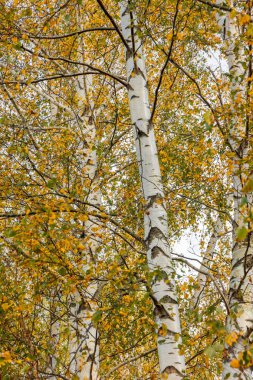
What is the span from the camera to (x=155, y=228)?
12.7 feet

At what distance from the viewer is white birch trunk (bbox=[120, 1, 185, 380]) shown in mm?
3402

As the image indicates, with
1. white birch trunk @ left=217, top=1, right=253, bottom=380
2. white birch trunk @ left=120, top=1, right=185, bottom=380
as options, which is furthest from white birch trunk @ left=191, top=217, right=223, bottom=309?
white birch trunk @ left=120, top=1, right=185, bottom=380

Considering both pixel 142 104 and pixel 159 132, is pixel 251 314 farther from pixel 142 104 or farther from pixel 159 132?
pixel 159 132

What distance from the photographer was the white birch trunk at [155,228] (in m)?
3.40

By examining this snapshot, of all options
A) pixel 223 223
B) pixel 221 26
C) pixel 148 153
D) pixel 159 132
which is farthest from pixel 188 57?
pixel 148 153

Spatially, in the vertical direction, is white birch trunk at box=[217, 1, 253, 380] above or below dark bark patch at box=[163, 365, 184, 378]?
above

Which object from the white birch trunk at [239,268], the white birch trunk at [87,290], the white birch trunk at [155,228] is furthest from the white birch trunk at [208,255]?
the white birch trunk at [155,228]

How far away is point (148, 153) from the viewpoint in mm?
4195

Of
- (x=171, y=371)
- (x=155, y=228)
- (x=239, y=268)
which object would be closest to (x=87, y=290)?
(x=155, y=228)

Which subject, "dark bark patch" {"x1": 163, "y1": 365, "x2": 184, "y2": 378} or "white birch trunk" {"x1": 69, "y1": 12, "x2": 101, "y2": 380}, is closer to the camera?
"dark bark patch" {"x1": 163, "y1": 365, "x2": 184, "y2": 378}

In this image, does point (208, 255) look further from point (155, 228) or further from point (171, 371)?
point (171, 371)

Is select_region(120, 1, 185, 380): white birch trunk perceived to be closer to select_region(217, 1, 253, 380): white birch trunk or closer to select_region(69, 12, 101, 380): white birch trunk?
select_region(217, 1, 253, 380): white birch trunk

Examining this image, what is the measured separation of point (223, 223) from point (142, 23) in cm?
490

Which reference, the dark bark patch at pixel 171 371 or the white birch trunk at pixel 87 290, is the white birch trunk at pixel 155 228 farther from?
the white birch trunk at pixel 87 290
